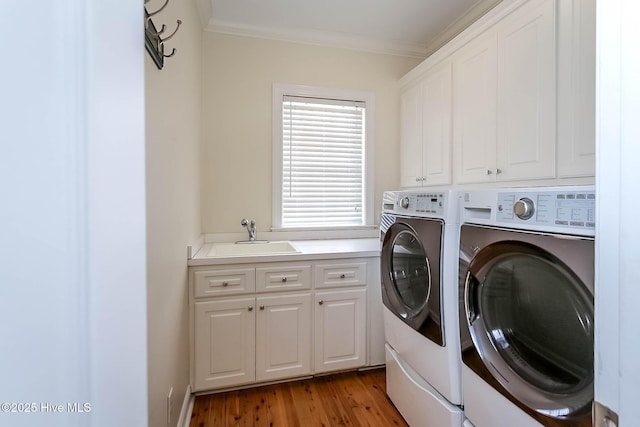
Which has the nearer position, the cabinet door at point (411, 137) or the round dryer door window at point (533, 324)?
the round dryer door window at point (533, 324)

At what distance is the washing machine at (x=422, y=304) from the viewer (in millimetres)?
1221

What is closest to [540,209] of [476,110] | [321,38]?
[476,110]

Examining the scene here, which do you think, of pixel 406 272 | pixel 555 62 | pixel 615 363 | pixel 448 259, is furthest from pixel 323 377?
pixel 555 62

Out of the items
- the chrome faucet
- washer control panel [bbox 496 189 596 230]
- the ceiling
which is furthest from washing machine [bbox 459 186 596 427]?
the ceiling

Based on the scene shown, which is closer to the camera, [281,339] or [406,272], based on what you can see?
[406,272]

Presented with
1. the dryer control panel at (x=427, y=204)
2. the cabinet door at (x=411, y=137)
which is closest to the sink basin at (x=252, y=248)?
the dryer control panel at (x=427, y=204)

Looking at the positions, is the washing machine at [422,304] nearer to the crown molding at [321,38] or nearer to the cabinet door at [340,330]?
the cabinet door at [340,330]

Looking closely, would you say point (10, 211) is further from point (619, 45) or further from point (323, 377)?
point (323, 377)

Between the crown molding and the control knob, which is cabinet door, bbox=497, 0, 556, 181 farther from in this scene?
the crown molding

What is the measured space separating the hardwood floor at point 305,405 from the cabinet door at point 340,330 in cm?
13

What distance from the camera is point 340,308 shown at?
1999 mm

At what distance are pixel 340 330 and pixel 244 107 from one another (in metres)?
1.93

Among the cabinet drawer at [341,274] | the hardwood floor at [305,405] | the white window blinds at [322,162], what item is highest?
the white window blinds at [322,162]

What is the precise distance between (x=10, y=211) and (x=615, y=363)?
76cm
